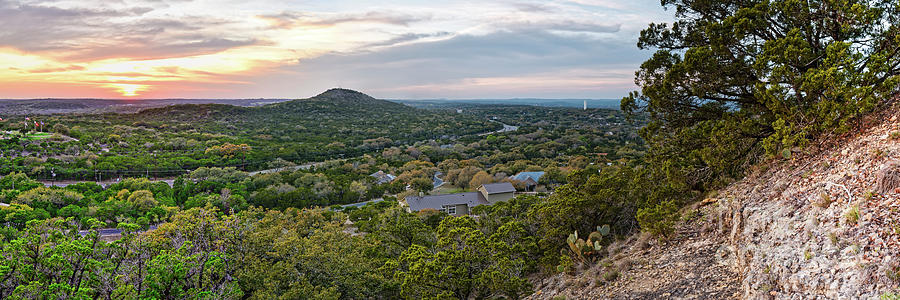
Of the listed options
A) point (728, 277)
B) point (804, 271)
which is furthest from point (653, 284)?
point (804, 271)

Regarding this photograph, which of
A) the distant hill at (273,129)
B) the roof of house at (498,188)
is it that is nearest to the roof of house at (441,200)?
the roof of house at (498,188)

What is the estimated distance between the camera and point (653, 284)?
28.1 feet

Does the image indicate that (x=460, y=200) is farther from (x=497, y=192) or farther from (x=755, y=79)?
(x=755, y=79)

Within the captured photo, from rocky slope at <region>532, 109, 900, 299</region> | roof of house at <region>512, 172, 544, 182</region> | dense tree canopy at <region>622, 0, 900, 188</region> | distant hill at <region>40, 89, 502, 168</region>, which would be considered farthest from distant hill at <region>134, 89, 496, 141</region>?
rocky slope at <region>532, 109, 900, 299</region>

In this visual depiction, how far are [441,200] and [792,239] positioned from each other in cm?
2709

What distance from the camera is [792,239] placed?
6.71m

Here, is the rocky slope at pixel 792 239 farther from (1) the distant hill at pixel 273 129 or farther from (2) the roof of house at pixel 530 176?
(1) the distant hill at pixel 273 129

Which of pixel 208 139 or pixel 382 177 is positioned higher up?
pixel 208 139

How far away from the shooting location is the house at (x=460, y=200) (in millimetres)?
32125

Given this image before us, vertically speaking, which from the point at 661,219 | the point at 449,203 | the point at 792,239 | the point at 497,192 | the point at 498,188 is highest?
the point at 792,239

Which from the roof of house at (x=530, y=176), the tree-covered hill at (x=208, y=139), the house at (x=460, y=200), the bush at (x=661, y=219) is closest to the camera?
the bush at (x=661, y=219)

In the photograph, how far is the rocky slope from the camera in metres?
5.61

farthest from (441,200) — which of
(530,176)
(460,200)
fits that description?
(530,176)

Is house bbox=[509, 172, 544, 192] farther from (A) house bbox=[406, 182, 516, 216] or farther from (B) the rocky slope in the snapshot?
(B) the rocky slope
